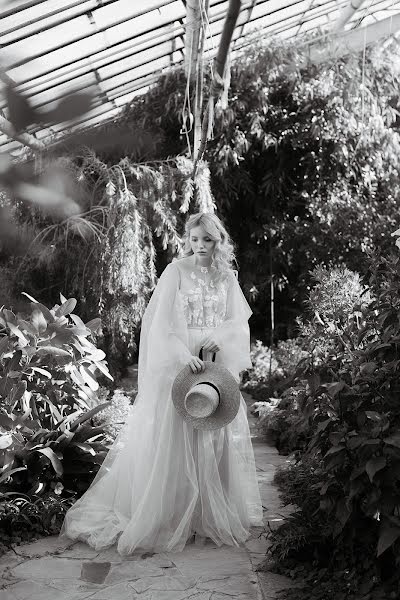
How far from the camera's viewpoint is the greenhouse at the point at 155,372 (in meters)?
2.27

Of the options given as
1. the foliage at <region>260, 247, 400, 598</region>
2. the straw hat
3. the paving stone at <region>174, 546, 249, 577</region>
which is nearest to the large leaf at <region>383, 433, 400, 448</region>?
the foliage at <region>260, 247, 400, 598</region>

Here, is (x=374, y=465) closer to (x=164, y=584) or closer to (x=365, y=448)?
(x=365, y=448)

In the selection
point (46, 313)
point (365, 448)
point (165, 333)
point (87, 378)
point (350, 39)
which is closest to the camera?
point (365, 448)

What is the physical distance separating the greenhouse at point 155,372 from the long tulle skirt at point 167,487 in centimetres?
1

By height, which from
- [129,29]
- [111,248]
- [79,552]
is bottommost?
[79,552]

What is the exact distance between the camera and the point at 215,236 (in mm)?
3758

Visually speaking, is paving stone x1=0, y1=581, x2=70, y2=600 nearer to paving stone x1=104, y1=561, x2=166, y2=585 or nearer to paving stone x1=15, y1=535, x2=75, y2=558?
paving stone x1=104, y1=561, x2=166, y2=585

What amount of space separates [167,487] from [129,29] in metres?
4.00

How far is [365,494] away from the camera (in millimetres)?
2490

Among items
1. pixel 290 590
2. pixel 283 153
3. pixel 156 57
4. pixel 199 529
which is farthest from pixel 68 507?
pixel 283 153

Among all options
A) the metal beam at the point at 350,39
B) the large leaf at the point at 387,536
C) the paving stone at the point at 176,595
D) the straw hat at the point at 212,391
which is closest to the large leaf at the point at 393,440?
the large leaf at the point at 387,536

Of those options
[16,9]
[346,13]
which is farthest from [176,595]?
[346,13]

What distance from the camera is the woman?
136 inches

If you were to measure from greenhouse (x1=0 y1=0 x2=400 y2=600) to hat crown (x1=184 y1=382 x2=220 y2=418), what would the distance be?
1cm
